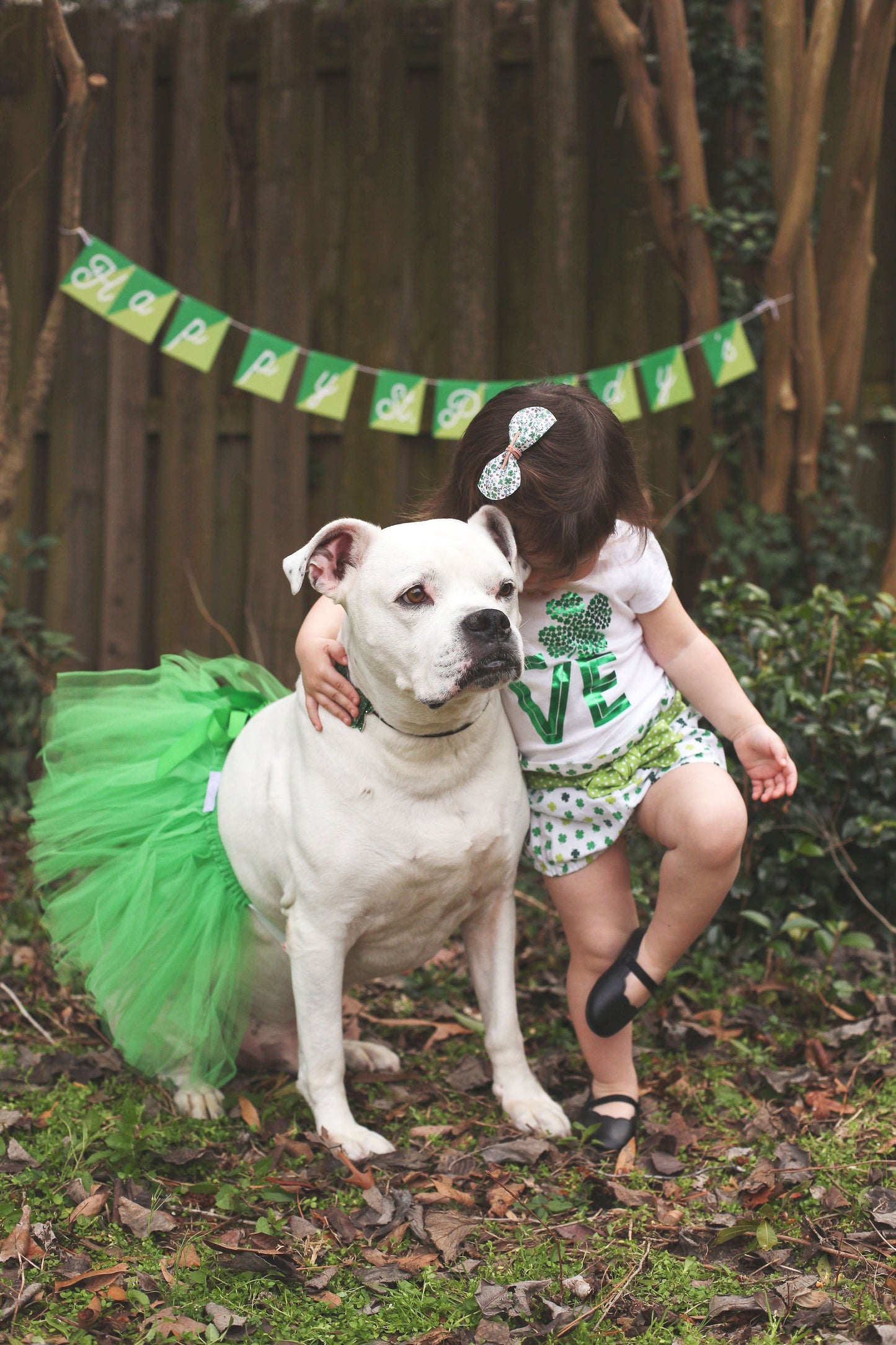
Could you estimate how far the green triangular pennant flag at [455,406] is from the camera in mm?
4168

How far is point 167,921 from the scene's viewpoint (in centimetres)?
258

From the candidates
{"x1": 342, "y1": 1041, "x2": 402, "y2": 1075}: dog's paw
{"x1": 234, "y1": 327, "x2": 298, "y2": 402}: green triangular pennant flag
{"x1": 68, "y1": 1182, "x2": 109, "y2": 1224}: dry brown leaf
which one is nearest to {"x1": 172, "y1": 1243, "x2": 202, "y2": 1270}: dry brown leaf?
{"x1": 68, "y1": 1182, "x2": 109, "y2": 1224}: dry brown leaf

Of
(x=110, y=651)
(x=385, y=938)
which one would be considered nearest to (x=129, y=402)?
(x=110, y=651)

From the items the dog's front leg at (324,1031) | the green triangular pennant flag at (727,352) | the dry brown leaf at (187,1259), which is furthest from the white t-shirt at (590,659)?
the green triangular pennant flag at (727,352)

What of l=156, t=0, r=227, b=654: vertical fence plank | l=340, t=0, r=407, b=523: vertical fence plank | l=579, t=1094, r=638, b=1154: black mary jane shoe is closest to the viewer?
l=579, t=1094, r=638, b=1154: black mary jane shoe

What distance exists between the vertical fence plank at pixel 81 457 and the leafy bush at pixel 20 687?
1.24ft

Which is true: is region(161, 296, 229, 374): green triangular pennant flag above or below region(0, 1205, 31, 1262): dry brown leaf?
above

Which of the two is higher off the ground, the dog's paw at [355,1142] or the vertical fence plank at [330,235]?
the vertical fence plank at [330,235]

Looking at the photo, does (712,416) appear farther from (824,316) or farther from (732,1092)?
(732,1092)

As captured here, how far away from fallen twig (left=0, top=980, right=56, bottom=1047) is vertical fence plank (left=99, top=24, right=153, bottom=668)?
1859 millimetres

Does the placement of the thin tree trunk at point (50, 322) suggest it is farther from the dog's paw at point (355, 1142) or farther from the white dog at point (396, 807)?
the dog's paw at point (355, 1142)

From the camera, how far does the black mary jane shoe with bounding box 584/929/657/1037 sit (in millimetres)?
2461

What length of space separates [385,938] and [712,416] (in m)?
2.49

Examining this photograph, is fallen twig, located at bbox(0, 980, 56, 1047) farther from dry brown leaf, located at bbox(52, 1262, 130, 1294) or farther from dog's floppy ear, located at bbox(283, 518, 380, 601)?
dog's floppy ear, located at bbox(283, 518, 380, 601)
